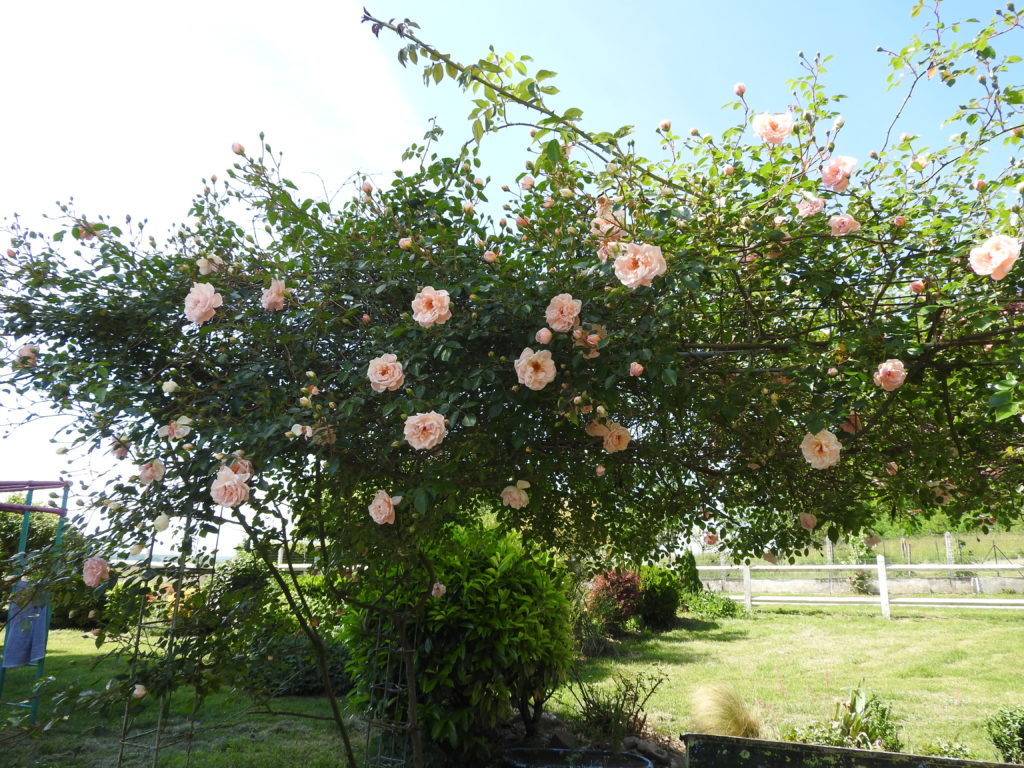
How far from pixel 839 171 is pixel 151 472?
92.0 inches

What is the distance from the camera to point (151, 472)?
223 centimetres

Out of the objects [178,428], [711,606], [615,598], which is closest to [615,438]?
[178,428]

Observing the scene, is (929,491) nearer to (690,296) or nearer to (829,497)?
(829,497)

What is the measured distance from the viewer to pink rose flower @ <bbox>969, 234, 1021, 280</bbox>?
1.74 m

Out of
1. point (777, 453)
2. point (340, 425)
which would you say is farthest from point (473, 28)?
point (777, 453)

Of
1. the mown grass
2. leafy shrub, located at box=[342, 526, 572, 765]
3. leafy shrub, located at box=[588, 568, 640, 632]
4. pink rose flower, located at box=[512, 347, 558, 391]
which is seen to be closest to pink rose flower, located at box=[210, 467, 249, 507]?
pink rose flower, located at box=[512, 347, 558, 391]

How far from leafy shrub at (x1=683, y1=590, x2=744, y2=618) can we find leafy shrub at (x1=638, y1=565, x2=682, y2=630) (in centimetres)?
161

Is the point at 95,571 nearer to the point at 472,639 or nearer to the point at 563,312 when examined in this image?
the point at 563,312

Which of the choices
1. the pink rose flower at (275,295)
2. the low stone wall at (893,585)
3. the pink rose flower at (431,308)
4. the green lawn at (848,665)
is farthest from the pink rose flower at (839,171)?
the low stone wall at (893,585)

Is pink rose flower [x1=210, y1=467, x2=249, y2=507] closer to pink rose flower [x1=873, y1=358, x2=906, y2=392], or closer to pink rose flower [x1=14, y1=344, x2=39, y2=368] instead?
pink rose flower [x1=14, y1=344, x2=39, y2=368]

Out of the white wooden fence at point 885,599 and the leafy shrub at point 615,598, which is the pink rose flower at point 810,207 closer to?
the leafy shrub at point 615,598

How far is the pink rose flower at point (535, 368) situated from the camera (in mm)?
1815

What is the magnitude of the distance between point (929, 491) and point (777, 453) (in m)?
0.83

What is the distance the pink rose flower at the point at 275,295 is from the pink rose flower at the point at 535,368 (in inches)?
34.6
